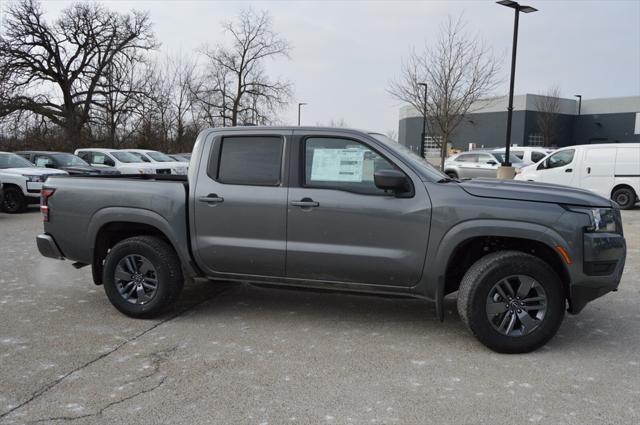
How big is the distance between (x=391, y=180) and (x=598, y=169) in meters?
12.8

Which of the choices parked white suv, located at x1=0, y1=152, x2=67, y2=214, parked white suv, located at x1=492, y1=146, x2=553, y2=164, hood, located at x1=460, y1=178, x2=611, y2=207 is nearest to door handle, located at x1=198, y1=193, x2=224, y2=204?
hood, located at x1=460, y1=178, x2=611, y2=207

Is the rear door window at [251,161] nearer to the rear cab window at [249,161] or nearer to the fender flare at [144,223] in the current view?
the rear cab window at [249,161]

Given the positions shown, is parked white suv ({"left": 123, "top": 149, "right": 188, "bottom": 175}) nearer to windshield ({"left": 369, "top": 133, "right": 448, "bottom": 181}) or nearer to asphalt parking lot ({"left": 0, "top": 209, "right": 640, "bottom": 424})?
asphalt parking lot ({"left": 0, "top": 209, "right": 640, "bottom": 424})

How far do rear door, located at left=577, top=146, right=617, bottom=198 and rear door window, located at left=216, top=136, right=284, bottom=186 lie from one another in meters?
12.7

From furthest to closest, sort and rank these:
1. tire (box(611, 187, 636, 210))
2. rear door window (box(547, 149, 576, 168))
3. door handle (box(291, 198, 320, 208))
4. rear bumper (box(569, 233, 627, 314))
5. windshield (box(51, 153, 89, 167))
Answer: windshield (box(51, 153, 89, 167)), rear door window (box(547, 149, 576, 168)), tire (box(611, 187, 636, 210)), door handle (box(291, 198, 320, 208)), rear bumper (box(569, 233, 627, 314))

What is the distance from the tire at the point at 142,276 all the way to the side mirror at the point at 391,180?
2.08 m

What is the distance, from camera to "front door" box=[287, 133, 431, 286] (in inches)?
172

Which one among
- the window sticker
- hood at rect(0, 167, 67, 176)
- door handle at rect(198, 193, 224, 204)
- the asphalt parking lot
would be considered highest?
the window sticker

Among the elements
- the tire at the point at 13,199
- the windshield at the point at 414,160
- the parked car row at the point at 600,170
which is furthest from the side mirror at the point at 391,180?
the tire at the point at 13,199

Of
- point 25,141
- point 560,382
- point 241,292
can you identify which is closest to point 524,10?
point 241,292

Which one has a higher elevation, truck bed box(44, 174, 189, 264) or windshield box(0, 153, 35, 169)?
windshield box(0, 153, 35, 169)

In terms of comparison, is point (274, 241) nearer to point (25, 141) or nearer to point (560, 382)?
point (560, 382)

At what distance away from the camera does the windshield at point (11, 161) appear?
14.0 meters

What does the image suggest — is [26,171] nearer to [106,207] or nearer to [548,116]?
[106,207]
